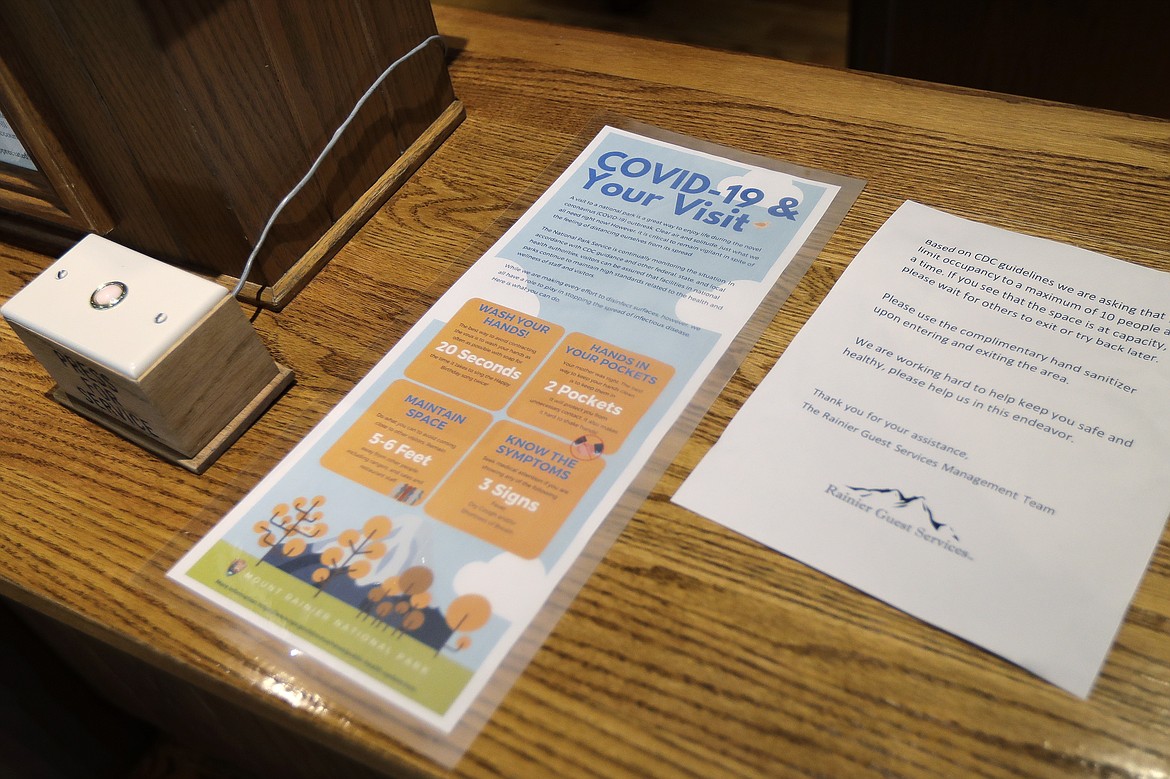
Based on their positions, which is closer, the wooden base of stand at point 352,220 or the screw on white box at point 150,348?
the screw on white box at point 150,348

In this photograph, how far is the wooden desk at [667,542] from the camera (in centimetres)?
45

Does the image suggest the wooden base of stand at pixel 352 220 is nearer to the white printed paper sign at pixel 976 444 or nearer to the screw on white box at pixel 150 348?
the screw on white box at pixel 150 348

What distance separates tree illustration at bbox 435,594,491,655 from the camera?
1.63 ft

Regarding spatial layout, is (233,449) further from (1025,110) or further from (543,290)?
(1025,110)

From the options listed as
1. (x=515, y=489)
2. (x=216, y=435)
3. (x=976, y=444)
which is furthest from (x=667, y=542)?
(x=216, y=435)

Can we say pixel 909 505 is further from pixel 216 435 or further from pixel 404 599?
pixel 216 435

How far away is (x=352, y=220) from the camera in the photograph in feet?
2.44

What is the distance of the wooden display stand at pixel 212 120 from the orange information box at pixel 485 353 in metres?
0.15

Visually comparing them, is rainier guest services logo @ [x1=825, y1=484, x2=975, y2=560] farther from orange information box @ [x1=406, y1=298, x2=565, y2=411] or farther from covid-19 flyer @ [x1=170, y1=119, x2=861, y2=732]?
orange information box @ [x1=406, y1=298, x2=565, y2=411]

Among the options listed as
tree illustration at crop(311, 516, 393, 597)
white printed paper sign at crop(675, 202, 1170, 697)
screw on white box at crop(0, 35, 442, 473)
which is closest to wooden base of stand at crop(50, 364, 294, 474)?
screw on white box at crop(0, 35, 442, 473)

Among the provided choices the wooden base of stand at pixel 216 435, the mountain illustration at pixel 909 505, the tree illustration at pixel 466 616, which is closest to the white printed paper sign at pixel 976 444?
the mountain illustration at pixel 909 505

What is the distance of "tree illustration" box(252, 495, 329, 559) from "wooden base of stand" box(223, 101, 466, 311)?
0.20m

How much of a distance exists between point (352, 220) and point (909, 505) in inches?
19.8

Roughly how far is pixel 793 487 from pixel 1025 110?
1.49 ft
